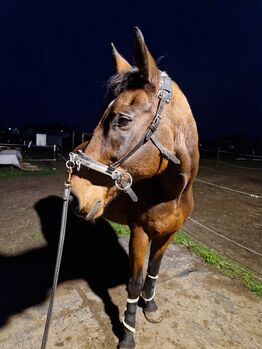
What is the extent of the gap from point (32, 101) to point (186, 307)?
5576 inches

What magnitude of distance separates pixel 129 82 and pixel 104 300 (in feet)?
8.96

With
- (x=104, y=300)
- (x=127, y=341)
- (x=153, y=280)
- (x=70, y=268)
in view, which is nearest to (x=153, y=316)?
(x=153, y=280)

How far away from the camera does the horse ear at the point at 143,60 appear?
1469mm

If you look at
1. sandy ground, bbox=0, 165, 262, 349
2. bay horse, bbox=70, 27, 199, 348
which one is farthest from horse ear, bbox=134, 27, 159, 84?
sandy ground, bbox=0, 165, 262, 349

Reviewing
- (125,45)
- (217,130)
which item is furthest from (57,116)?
(217,130)

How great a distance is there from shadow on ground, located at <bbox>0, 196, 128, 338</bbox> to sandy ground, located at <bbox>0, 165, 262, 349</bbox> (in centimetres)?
1

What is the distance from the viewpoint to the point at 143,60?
1569 mm

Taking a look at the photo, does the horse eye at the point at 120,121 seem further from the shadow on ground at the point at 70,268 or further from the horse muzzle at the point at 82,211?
the shadow on ground at the point at 70,268

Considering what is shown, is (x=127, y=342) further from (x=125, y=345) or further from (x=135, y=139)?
(x=135, y=139)

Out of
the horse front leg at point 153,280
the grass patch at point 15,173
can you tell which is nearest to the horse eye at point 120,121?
the horse front leg at point 153,280

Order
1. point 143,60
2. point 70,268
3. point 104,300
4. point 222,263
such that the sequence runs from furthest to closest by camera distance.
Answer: point 222,263, point 70,268, point 104,300, point 143,60

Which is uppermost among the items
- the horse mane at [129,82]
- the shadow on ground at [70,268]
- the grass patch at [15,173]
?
the horse mane at [129,82]

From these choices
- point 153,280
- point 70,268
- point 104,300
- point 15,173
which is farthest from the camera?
point 15,173

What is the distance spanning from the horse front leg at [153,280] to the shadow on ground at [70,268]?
384 mm
